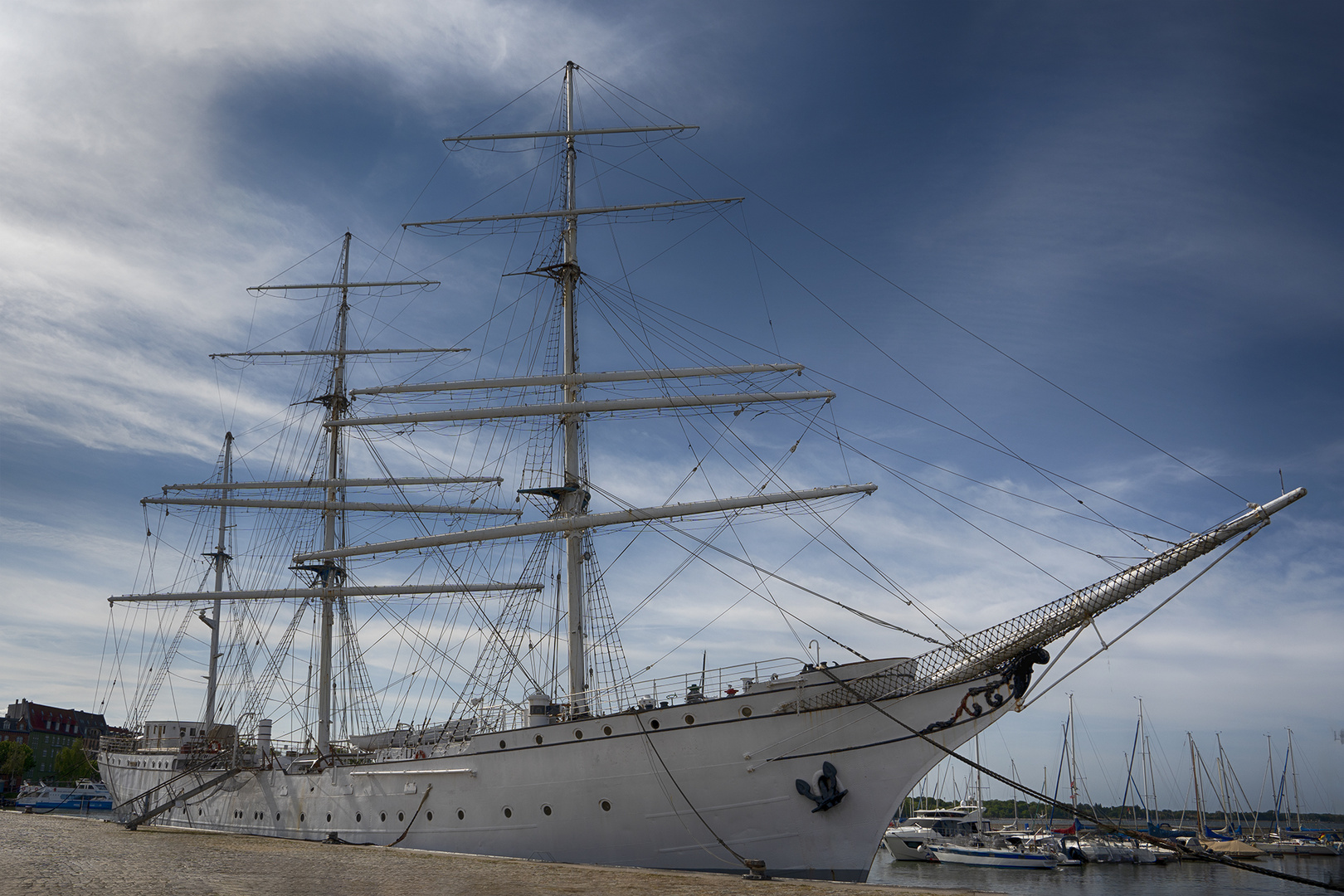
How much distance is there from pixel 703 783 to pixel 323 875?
7.80 m

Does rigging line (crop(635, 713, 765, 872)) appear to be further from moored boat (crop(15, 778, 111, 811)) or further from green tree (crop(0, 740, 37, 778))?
green tree (crop(0, 740, 37, 778))

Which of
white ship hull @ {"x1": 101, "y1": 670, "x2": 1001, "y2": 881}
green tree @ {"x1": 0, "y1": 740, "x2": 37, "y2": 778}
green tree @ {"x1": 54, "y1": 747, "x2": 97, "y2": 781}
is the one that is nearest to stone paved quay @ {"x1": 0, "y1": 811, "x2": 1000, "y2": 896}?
white ship hull @ {"x1": 101, "y1": 670, "x2": 1001, "y2": 881}

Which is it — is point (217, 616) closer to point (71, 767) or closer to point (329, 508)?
point (329, 508)

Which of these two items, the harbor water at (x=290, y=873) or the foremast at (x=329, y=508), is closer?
the harbor water at (x=290, y=873)

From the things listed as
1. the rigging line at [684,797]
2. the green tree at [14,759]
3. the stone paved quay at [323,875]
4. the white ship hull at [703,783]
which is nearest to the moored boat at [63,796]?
the green tree at [14,759]

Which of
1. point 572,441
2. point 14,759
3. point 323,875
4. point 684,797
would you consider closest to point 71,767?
point 14,759

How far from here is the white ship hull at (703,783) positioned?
62.8ft

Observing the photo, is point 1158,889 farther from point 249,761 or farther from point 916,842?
point 249,761

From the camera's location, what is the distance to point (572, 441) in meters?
28.7

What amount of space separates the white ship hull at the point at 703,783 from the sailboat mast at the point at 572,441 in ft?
7.44

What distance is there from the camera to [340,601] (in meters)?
37.9

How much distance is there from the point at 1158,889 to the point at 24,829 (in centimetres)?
3959

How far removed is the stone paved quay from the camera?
14.2 meters

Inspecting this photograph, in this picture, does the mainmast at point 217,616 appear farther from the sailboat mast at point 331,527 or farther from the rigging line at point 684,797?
the rigging line at point 684,797
